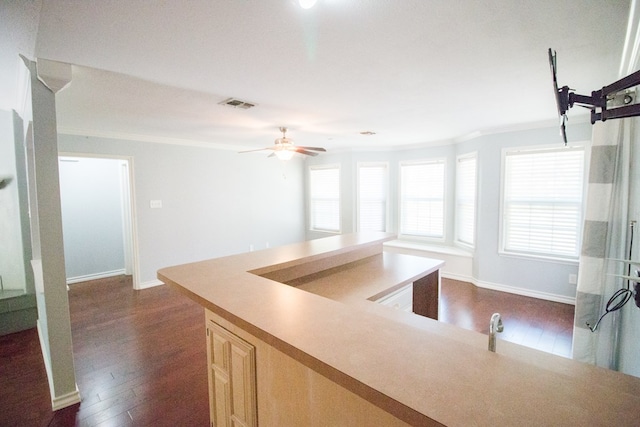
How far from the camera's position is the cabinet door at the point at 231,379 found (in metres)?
1.19

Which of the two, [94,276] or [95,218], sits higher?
[95,218]

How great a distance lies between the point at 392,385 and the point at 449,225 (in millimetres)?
5125

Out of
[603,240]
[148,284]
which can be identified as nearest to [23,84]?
[148,284]

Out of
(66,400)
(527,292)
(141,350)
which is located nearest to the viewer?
(66,400)

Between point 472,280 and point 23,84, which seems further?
point 472,280

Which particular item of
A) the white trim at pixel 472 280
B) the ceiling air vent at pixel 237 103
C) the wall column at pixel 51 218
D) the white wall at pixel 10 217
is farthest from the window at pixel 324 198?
the wall column at pixel 51 218

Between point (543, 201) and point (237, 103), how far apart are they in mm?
4024

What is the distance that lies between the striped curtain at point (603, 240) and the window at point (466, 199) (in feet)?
8.09

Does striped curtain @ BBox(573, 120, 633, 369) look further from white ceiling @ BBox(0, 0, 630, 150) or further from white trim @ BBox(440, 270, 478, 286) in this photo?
white trim @ BBox(440, 270, 478, 286)

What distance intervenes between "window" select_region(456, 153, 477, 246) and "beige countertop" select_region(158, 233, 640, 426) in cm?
391

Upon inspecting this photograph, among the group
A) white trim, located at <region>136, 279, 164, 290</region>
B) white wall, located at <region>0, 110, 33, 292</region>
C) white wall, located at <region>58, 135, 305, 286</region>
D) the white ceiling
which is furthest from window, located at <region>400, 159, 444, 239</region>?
white wall, located at <region>0, 110, 33, 292</region>

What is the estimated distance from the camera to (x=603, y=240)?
2.16 meters

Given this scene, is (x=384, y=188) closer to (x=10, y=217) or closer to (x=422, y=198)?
(x=422, y=198)

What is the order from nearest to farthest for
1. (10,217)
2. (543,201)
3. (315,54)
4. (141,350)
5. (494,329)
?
(494,329) → (315,54) → (141,350) → (10,217) → (543,201)
